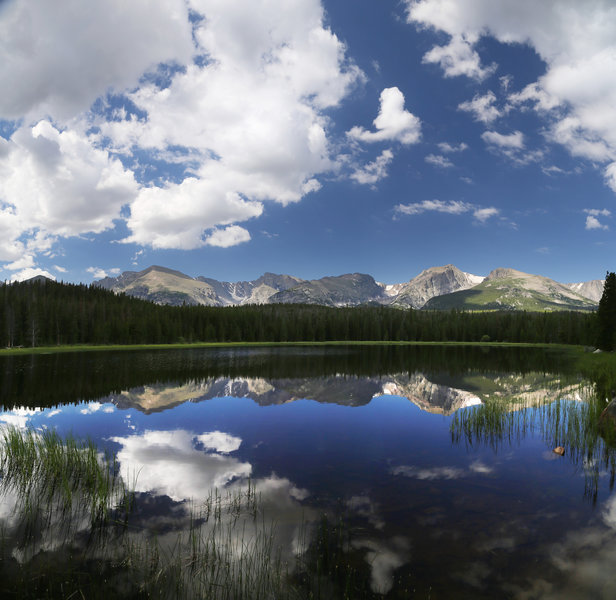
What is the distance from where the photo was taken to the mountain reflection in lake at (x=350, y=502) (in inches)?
361

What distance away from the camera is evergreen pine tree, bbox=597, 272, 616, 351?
81.8m

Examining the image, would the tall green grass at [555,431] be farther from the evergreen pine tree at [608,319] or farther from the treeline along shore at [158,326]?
the treeline along shore at [158,326]

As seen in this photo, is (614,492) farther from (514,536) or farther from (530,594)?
(530,594)

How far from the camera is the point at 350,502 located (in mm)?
13297

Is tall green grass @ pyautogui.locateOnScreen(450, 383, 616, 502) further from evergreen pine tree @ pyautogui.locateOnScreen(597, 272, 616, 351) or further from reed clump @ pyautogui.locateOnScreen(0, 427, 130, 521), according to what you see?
evergreen pine tree @ pyautogui.locateOnScreen(597, 272, 616, 351)

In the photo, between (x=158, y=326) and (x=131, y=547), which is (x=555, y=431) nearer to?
(x=131, y=547)

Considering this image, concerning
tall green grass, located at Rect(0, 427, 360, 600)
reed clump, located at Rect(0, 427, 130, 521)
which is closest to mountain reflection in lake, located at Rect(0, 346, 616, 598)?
tall green grass, located at Rect(0, 427, 360, 600)

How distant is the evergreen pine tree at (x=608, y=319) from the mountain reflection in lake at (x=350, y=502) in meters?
68.7

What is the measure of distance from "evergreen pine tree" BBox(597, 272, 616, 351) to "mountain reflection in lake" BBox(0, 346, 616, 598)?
68.7 m

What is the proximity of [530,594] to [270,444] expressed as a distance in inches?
590

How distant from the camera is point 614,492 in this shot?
558 inches

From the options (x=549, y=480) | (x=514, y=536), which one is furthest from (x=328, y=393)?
(x=514, y=536)

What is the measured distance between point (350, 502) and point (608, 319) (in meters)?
97.9

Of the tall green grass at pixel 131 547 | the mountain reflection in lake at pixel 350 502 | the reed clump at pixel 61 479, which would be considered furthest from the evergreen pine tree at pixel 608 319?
the reed clump at pixel 61 479
